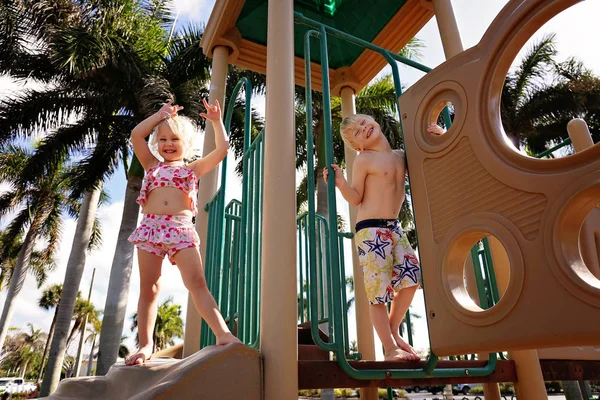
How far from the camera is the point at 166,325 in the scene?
44.2m

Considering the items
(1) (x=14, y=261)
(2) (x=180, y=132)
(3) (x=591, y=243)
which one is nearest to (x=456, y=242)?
(2) (x=180, y=132)

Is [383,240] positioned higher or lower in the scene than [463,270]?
higher

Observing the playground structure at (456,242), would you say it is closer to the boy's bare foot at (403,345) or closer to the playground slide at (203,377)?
the playground slide at (203,377)

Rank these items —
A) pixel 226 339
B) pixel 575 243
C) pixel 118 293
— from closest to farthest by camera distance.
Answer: pixel 575 243 → pixel 226 339 → pixel 118 293

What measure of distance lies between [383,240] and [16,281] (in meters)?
20.1

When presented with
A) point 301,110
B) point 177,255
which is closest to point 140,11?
point 301,110

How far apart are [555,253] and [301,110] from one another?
14.1 meters

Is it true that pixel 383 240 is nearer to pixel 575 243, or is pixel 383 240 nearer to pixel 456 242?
pixel 456 242

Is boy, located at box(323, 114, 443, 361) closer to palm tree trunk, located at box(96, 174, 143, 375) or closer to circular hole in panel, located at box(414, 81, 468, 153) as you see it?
circular hole in panel, located at box(414, 81, 468, 153)

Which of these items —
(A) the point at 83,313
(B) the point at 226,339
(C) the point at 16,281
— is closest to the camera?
(B) the point at 226,339

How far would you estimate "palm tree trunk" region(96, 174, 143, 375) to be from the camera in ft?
34.0

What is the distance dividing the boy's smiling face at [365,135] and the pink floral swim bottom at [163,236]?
3.67ft

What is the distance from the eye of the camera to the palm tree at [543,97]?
13898 mm

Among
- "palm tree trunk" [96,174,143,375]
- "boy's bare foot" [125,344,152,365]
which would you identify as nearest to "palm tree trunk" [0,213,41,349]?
"palm tree trunk" [96,174,143,375]
